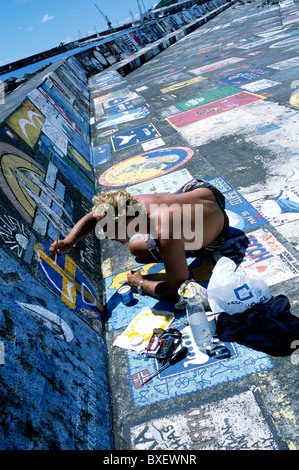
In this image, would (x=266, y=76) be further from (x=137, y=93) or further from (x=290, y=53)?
(x=137, y=93)

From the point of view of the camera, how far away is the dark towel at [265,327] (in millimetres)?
2785

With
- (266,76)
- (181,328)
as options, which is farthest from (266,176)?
(266,76)

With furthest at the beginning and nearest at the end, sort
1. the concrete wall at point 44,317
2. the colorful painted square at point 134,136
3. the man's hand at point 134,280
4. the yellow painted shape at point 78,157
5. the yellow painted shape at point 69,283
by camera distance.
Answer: the colorful painted square at point 134,136, the yellow painted shape at point 78,157, the man's hand at point 134,280, the yellow painted shape at point 69,283, the concrete wall at point 44,317

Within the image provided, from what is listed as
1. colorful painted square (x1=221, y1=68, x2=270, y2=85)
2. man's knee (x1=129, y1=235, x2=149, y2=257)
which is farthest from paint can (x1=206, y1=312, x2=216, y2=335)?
colorful painted square (x1=221, y1=68, x2=270, y2=85)

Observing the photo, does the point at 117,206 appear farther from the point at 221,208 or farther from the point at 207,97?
the point at 207,97

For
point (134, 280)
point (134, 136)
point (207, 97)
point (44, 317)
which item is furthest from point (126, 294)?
point (207, 97)

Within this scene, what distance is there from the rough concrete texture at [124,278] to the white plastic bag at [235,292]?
1.11ft

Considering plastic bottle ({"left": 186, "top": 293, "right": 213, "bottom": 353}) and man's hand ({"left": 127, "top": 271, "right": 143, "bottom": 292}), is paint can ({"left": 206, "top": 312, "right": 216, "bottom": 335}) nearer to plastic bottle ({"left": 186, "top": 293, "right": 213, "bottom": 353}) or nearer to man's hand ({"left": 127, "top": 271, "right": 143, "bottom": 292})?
plastic bottle ({"left": 186, "top": 293, "right": 213, "bottom": 353})

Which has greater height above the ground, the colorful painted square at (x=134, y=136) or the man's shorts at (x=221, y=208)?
the colorful painted square at (x=134, y=136)

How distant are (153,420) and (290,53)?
12593mm

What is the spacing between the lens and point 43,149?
604 cm

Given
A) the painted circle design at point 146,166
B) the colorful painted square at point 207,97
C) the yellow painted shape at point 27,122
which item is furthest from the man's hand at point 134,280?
the colorful painted square at point 207,97

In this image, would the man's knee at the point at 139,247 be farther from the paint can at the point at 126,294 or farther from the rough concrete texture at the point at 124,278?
the paint can at the point at 126,294

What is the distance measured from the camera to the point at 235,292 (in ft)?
10.2
